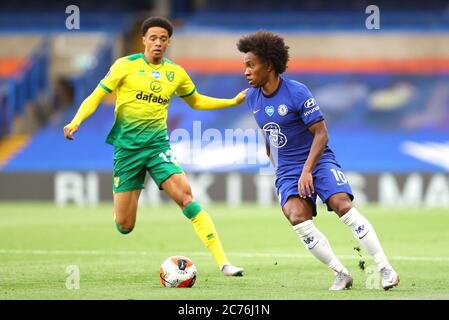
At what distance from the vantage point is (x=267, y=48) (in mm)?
9430

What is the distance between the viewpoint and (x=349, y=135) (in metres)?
27.4

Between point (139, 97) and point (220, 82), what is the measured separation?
1847 centimetres

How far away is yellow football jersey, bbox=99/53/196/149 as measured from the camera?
10648 millimetres

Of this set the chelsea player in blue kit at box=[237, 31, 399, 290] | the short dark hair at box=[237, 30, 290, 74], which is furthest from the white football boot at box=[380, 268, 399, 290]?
the short dark hair at box=[237, 30, 290, 74]

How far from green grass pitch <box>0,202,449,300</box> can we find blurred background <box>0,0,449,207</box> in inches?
124

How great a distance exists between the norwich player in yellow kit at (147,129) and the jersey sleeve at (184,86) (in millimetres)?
37

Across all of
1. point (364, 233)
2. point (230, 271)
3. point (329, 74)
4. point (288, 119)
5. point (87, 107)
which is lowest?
point (230, 271)

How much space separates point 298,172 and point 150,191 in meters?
15.0

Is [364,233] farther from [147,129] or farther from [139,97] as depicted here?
[139,97]

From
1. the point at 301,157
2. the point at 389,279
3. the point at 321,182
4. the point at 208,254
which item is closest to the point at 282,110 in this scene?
the point at 301,157

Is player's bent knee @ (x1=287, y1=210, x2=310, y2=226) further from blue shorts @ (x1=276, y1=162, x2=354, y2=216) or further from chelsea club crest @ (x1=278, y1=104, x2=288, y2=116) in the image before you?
chelsea club crest @ (x1=278, y1=104, x2=288, y2=116)

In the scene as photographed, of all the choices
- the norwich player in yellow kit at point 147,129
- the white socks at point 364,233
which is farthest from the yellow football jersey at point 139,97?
→ the white socks at point 364,233

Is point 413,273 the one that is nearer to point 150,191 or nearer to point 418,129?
point 150,191

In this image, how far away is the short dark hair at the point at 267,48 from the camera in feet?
30.9
